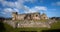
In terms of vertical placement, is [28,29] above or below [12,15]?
below

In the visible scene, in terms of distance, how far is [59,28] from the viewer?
743 cm

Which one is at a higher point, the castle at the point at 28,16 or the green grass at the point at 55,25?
the castle at the point at 28,16

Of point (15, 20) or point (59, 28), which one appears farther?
point (15, 20)

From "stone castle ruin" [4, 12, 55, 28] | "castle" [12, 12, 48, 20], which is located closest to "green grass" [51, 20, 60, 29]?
"stone castle ruin" [4, 12, 55, 28]

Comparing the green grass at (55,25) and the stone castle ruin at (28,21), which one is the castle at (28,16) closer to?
the stone castle ruin at (28,21)

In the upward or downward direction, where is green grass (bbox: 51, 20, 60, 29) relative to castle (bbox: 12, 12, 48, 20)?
downward

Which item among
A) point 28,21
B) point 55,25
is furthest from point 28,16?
point 55,25

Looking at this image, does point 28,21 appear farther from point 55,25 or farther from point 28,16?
point 55,25

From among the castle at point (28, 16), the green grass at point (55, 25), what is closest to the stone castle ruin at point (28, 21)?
the castle at point (28, 16)

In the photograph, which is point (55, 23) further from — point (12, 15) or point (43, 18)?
point (12, 15)

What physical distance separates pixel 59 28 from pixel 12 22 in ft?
6.00

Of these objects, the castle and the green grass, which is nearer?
the green grass

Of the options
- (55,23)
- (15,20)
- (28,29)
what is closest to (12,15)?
(15,20)

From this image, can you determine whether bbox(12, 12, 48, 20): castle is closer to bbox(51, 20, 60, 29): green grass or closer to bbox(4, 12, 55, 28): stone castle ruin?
bbox(4, 12, 55, 28): stone castle ruin
